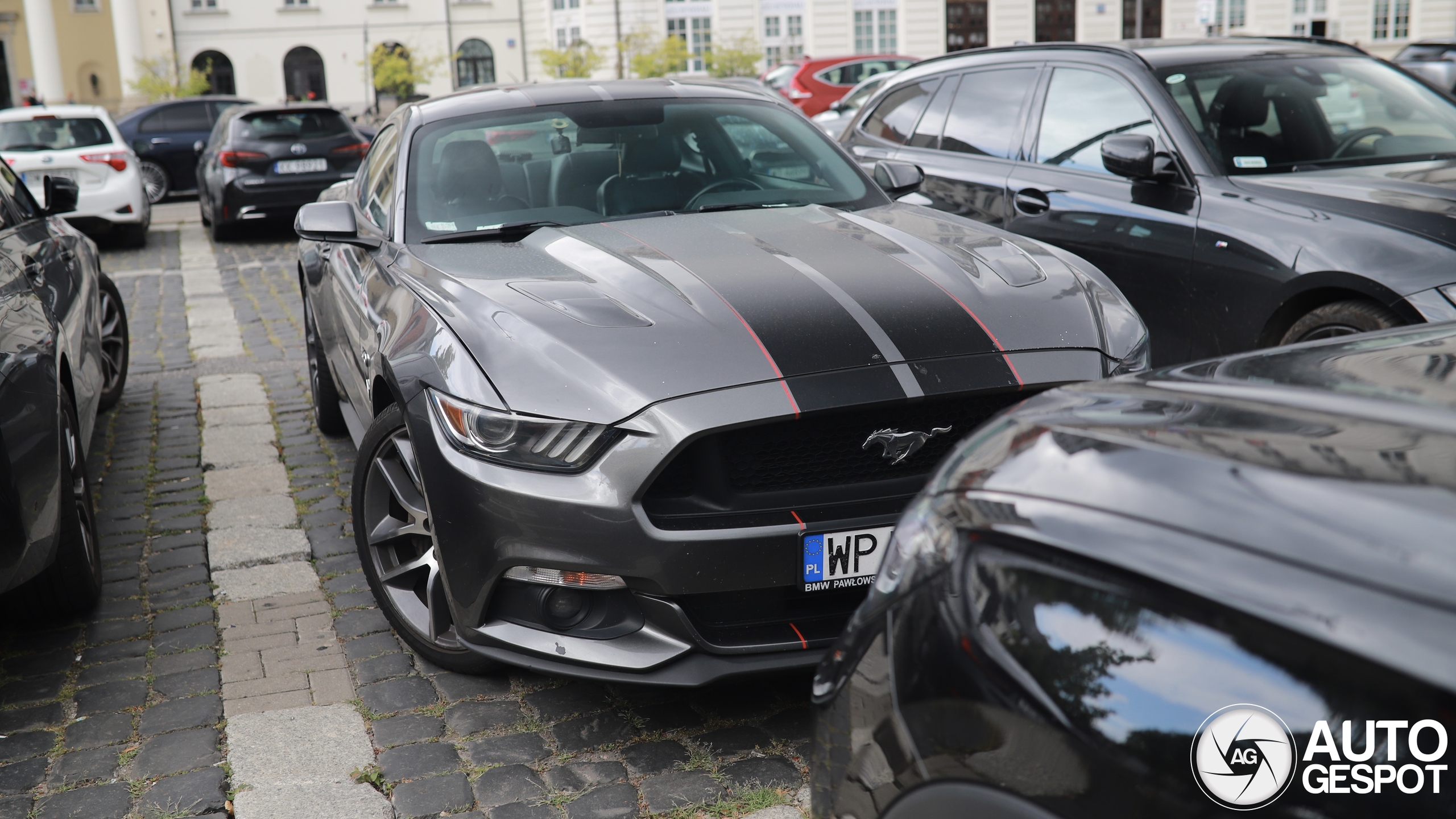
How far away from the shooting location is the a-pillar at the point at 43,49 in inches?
1750

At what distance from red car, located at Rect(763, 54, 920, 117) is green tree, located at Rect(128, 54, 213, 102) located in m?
21.2

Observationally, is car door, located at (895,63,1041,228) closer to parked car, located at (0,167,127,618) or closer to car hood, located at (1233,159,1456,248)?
car hood, located at (1233,159,1456,248)

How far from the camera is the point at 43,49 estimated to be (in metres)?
44.9

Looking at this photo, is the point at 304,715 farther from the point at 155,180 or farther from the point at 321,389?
the point at 155,180

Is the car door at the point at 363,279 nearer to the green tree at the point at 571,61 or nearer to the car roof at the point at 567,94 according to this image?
the car roof at the point at 567,94

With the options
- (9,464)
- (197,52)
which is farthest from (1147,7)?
(9,464)

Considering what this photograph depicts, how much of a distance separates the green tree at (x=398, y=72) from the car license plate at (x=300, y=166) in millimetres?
29815

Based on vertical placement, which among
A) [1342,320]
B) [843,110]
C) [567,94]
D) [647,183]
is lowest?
[1342,320]

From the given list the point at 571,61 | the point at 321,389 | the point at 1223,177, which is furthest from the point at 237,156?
the point at 571,61

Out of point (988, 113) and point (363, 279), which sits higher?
point (988, 113)

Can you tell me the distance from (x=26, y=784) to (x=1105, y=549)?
8.95ft

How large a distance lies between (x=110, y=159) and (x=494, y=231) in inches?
430

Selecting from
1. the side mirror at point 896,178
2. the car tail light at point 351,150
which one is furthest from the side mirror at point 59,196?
the car tail light at point 351,150

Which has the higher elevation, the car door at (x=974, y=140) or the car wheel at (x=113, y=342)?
the car door at (x=974, y=140)
